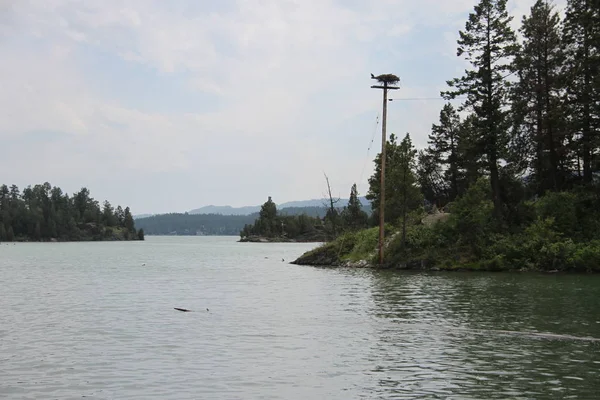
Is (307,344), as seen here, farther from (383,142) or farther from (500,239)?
(383,142)

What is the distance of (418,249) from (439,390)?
42.1 meters

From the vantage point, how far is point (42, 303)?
3014cm

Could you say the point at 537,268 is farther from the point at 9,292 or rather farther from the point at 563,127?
the point at 9,292

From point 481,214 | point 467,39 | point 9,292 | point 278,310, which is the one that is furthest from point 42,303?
point 467,39

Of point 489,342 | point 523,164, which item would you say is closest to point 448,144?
point 523,164

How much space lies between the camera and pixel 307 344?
61.5 feet

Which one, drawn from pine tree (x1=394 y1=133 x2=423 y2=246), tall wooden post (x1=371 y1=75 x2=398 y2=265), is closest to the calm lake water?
tall wooden post (x1=371 y1=75 x2=398 y2=265)

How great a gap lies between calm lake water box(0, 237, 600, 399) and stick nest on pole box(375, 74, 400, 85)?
82.3ft

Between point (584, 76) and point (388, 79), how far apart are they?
17.8m

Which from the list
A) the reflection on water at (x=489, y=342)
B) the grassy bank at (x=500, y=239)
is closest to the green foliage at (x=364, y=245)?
the grassy bank at (x=500, y=239)

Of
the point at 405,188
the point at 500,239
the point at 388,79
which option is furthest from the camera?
the point at 405,188

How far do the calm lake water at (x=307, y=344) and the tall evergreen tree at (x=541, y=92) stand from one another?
24.9 metres

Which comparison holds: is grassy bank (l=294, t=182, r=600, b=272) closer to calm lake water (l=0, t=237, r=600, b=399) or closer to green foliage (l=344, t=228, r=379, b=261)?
green foliage (l=344, t=228, r=379, b=261)

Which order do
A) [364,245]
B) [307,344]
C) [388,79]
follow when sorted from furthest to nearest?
[364,245] → [388,79] → [307,344]
